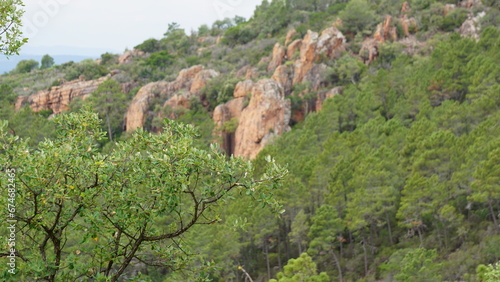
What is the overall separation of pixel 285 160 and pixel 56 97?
44.5m

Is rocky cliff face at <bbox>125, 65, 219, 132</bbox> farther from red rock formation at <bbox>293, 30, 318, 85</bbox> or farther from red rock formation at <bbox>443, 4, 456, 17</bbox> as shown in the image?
red rock formation at <bbox>443, 4, 456, 17</bbox>

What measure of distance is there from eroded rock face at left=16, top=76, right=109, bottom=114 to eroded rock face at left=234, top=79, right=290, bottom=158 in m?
24.9

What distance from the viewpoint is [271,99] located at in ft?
177

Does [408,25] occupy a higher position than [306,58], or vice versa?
[408,25]

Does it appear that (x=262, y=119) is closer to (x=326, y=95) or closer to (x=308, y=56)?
(x=326, y=95)

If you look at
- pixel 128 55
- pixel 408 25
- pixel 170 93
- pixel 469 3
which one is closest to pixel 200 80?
pixel 170 93

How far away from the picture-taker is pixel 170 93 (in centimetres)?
6469

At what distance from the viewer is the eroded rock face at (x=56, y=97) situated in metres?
66.9

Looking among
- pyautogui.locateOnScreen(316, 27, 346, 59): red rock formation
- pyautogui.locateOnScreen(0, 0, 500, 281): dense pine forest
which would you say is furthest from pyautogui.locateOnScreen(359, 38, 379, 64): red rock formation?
pyautogui.locateOnScreen(316, 27, 346, 59): red rock formation

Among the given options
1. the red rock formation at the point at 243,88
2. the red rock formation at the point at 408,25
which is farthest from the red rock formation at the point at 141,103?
the red rock formation at the point at 408,25

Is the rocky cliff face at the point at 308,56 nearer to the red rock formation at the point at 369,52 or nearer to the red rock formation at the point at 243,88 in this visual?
the red rock formation at the point at 369,52

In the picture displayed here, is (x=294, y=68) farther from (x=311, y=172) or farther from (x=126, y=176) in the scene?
(x=126, y=176)

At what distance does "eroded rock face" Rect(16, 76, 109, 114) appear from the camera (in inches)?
2635

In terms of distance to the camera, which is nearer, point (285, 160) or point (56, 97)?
point (285, 160)
